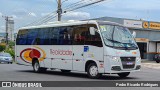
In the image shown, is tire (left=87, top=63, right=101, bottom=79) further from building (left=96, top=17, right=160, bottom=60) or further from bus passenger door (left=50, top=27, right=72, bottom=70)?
building (left=96, top=17, right=160, bottom=60)

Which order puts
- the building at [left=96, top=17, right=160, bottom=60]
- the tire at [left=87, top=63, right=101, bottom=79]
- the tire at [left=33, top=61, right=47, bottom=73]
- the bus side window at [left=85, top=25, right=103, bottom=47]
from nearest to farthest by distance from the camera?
the bus side window at [left=85, top=25, right=103, bottom=47], the tire at [left=87, top=63, right=101, bottom=79], the tire at [left=33, top=61, right=47, bottom=73], the building at [left=96, top=17, right=160, bottom=60]

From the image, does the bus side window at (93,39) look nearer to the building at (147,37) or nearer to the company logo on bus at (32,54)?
the company logo on bus at (32,54)

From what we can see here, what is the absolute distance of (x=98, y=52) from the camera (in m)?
17.8

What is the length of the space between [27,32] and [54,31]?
154 inches

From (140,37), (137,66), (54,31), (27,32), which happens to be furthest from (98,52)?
(140,37)

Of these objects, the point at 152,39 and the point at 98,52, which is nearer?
the point at 98,52

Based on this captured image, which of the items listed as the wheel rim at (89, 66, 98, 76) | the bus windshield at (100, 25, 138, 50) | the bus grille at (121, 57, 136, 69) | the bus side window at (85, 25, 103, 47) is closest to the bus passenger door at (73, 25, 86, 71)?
the bus side window at (85, 25, 103, 47)

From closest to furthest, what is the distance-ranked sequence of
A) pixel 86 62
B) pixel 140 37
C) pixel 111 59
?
pixel 111 59 → pixel 86 62 → pixel 140 37

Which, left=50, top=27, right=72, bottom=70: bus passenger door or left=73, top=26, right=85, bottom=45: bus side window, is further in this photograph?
left=50, top=27, right=72, bottom=70: bus passenger door

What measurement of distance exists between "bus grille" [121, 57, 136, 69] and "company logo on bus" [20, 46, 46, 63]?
6.46m

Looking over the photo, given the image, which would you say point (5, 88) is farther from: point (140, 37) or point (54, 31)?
point (140, 37)

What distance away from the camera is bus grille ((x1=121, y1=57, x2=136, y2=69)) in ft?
58.0

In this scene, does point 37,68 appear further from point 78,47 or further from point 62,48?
point 78,47

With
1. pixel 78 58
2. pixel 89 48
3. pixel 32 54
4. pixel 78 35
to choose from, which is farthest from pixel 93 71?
pixel 32 54
